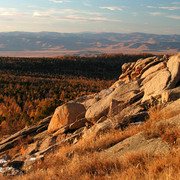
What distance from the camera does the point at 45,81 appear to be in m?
31.0

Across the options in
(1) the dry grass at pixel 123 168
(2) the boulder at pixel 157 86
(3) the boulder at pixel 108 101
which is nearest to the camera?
(1) the dry grass at pixel 123 168

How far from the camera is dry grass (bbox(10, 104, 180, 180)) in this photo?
3.49 m

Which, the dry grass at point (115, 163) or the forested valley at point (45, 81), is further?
the forested valley at point (45, 81)

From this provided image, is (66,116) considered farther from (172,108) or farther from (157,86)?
(172,108)

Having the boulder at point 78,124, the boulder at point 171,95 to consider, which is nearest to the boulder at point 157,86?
the boulder at point 171,95

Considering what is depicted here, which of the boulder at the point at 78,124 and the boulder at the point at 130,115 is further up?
the boulder at the point at 130,115

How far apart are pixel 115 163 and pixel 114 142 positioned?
1567 millimetres

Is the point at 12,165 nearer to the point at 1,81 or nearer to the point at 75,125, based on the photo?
the point at 75,125

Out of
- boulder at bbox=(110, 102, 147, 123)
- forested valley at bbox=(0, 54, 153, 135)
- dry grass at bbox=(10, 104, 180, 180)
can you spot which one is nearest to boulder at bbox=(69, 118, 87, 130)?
boulder at bbox=(110, 102, 147, 123)

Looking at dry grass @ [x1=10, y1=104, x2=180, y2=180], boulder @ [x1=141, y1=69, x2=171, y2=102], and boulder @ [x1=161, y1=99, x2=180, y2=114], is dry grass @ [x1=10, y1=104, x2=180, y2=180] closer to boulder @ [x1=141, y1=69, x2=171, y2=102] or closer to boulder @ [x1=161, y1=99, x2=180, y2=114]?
boulder @ [x1=161, y1=99, x2=180, y2=114]

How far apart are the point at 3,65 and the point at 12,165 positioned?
1576 inches

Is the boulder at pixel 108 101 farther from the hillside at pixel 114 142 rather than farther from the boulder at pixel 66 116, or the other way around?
the boulder at pixel 66 116

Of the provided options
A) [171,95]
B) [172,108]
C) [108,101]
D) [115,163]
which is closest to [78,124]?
[108,101]

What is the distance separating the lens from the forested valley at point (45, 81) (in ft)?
55.7
